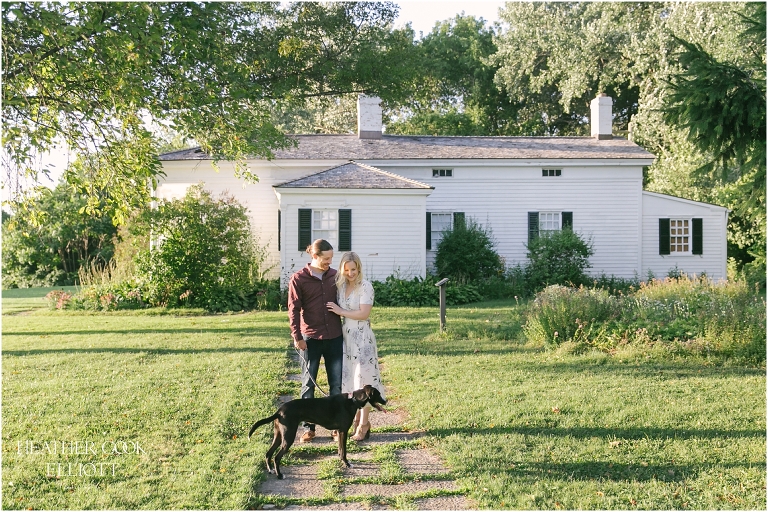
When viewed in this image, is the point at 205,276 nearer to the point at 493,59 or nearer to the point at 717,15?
the point at 717,15

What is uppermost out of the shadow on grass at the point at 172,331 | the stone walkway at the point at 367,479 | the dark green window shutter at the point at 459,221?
the dark green window shutter at the point at 459,221

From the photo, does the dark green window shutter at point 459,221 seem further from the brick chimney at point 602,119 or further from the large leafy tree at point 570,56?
the large leafy tree at point 570,56

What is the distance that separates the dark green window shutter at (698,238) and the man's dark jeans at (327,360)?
19872 mm

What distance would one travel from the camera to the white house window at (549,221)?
23328 millimetres

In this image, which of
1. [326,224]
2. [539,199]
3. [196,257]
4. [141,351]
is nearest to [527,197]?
[539,199]

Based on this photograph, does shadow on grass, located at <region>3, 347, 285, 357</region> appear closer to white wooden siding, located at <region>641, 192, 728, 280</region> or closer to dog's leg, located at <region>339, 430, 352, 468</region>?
dog's leg, located at <region>339, 430, 352, 468</region>

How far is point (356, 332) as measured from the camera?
6.64 metres

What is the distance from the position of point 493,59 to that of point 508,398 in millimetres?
30681

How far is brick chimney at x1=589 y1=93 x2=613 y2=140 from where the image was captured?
Answer: 2578 centimetres

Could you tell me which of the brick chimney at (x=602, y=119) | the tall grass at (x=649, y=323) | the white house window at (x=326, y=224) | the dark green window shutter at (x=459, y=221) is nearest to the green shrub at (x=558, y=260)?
the dark green window shutter at (x=459, y=221)

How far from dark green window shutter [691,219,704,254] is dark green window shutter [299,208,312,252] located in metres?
13.2

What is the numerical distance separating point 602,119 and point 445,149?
263 inches

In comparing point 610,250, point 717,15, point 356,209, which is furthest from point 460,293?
point 717,15

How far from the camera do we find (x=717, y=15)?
82.8 feet
